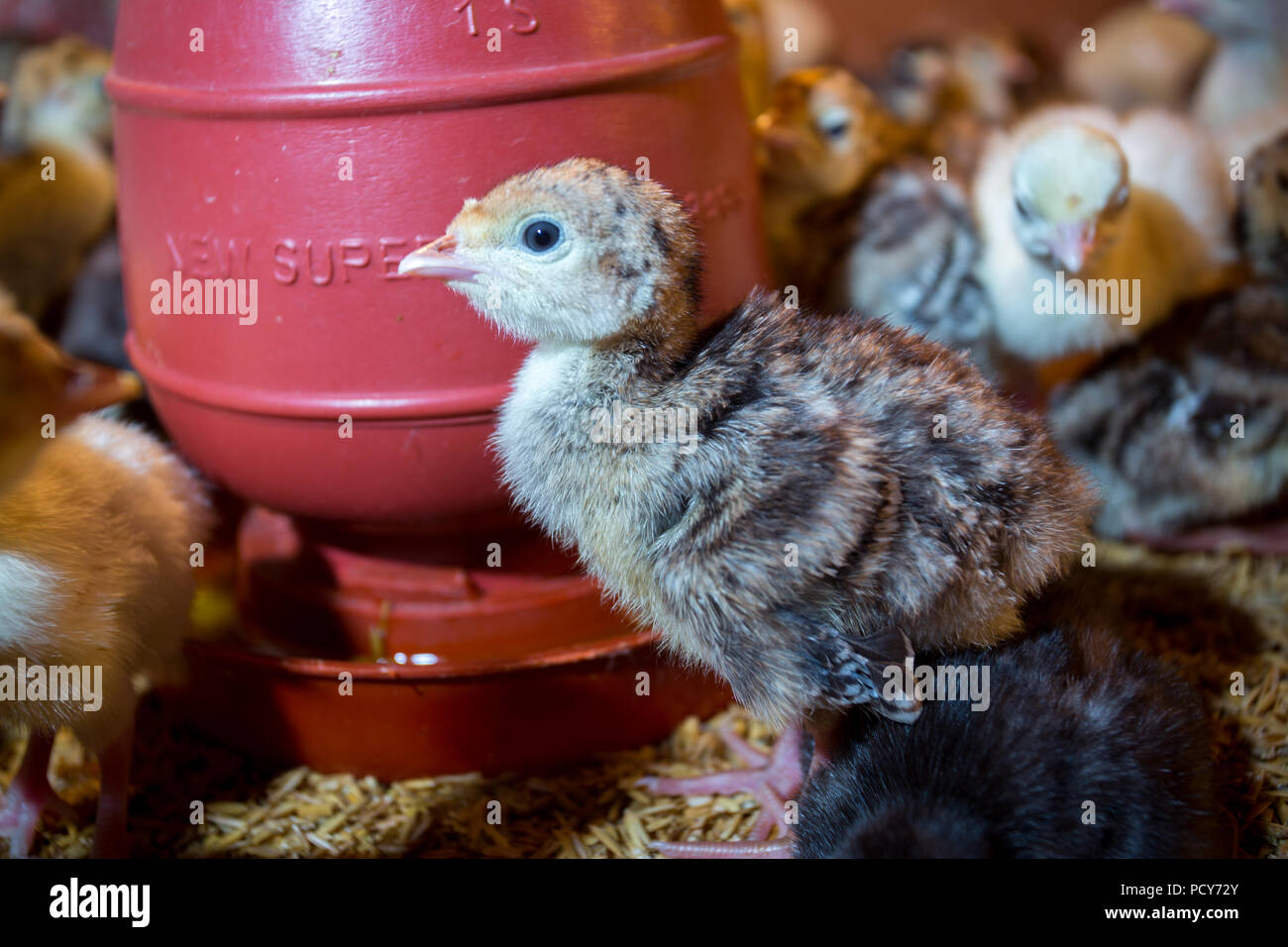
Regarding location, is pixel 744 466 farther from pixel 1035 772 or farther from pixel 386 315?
pixel 386 315

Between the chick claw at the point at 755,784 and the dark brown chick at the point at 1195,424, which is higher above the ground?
the dark brown chick at the point at 1195,424

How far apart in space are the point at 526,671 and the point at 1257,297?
1840 millimetres

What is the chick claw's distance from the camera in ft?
5.71

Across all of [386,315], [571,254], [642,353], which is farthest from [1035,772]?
[386,315]

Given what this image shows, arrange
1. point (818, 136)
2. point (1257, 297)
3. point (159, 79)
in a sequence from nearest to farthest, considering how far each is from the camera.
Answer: point (159, 79)
point (1257, 297)
point (818, 136)

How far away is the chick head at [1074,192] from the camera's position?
7.38 ft

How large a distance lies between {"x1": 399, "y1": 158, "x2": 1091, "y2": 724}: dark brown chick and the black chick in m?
0.07

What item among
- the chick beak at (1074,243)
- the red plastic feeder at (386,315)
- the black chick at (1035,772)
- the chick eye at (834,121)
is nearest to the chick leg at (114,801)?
the red plastic feeder at (386,315)

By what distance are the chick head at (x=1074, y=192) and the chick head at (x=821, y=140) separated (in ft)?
1.90

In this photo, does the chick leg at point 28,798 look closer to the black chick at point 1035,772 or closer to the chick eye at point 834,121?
the black chick at point 1035,772
